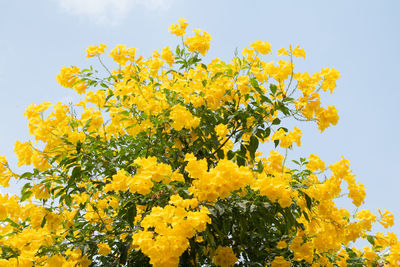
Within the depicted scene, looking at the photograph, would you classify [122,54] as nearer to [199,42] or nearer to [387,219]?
[199,42]

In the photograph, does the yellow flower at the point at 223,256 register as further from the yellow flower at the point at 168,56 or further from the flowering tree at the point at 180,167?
the yellow flower at the point at 168,56

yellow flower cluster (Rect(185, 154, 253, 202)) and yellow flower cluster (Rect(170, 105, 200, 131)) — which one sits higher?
yellow flower cluster (Rect(170, 105, 200, 131))

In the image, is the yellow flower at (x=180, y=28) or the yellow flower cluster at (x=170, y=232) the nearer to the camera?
the yellow flower cluster at (x=170, y=232)

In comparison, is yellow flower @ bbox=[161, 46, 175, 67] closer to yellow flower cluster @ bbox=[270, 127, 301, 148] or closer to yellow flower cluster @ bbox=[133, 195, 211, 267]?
yellow flower cluster @ bbox=[270, 127, 301, 148]

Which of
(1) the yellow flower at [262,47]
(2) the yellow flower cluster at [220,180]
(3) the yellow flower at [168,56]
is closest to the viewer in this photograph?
(2) the yellow flower cluster at [220,180]

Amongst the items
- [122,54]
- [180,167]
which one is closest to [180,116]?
[180,167]

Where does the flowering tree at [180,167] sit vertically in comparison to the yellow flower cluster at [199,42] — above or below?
below

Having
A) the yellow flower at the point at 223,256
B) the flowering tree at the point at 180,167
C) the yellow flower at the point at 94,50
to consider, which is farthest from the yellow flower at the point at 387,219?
the yellow flower at the point at 94,50

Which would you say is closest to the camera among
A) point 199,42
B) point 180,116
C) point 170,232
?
point 170,232

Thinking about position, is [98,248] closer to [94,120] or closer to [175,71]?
[94,120]

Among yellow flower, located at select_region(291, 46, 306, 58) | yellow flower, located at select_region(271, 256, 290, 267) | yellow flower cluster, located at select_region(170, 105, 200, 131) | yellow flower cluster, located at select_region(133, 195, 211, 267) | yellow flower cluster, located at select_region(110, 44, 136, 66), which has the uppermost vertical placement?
yellow flower cluster, located at select_region(110, 44, 136, 66)

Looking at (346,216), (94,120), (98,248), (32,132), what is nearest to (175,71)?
(94,120)

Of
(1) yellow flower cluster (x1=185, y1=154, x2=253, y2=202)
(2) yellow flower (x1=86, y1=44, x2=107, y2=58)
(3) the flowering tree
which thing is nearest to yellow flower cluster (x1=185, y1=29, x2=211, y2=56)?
(3) the flowering tree

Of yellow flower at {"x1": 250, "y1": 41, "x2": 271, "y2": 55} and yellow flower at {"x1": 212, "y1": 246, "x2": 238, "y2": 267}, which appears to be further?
yellow flower at {"x1": 250, "y1": 41, "x2": 271, "y2": 55}
